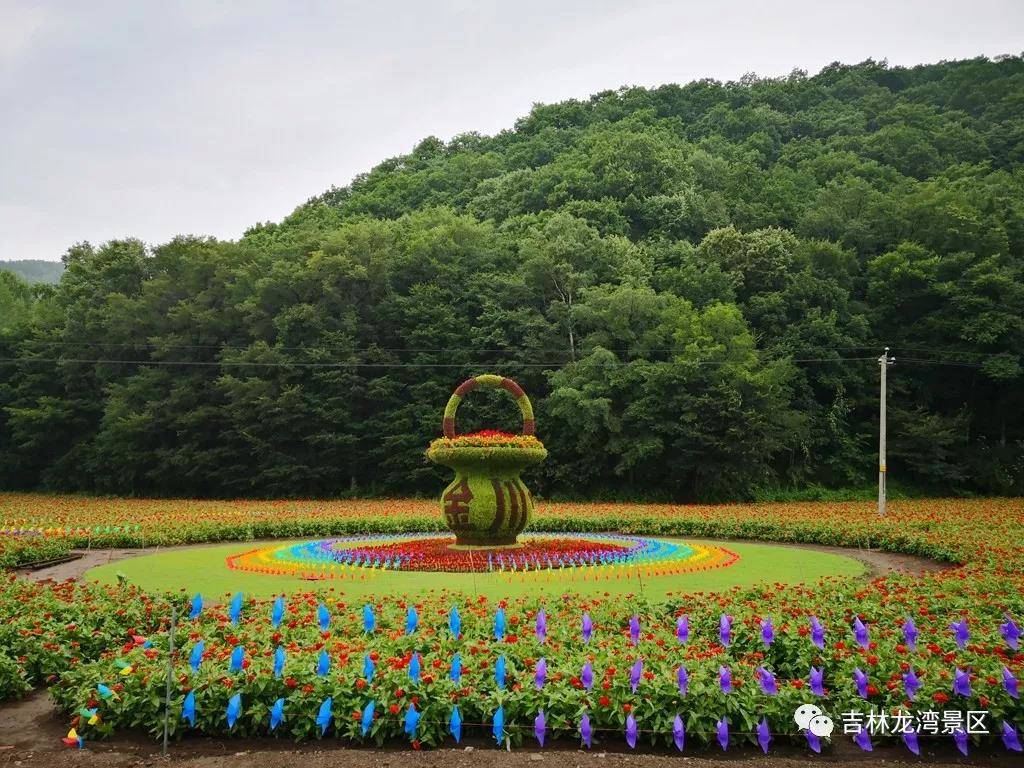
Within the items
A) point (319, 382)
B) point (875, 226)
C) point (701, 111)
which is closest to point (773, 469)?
point (875, 226)

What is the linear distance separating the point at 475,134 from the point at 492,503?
5573 centimetres

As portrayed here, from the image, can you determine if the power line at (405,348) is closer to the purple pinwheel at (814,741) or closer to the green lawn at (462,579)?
the green lawn at (462,579)

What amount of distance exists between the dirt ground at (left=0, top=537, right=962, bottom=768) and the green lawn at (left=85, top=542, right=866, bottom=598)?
5509mm

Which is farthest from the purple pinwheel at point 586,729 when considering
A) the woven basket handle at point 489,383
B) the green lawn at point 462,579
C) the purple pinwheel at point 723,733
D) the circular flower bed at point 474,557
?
the woven basket handle at point 489,383

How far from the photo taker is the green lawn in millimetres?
12688

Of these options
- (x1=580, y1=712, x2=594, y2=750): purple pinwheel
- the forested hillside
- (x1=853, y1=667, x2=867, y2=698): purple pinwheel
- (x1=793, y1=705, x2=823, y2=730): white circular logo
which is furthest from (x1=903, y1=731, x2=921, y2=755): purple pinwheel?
the forested hillside

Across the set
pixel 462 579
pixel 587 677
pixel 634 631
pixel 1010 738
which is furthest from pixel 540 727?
pixel 462 579

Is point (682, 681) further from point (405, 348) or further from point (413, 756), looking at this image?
point (405, 348)

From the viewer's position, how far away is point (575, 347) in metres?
39.4

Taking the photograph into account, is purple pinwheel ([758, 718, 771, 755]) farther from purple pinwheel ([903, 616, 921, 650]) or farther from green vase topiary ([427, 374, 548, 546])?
green vase topiary ([427, 374, 548, 546])

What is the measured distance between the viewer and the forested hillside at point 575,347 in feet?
119

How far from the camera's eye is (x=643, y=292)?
36.6 meters

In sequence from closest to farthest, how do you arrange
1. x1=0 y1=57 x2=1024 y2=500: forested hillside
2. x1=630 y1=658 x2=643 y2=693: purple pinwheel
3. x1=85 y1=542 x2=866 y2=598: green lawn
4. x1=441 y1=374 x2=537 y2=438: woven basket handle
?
x1=630 y1=658 x2=643 y2=693: purple pinwheel < x1=85 y1=542 x2=866 y2=598: green lawn < x1=441 y1=374 x2=537 y2=438: woven basket handle < x1=0 y1=57 x2=1024 y2=500: forested hillside

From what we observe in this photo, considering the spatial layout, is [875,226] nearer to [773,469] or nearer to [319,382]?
[773,469]
